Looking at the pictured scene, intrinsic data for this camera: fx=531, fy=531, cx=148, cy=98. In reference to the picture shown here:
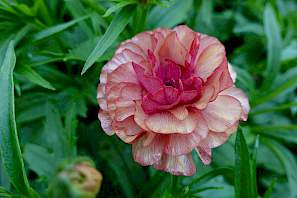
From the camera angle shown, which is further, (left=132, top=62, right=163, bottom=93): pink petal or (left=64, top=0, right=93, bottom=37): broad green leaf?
(left=64, top=0, right=93, bottom=37): broad green leaf

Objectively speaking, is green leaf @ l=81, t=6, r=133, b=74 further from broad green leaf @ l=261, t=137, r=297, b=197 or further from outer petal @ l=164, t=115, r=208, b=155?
broad green leaf @ l=261, t=137, r=297, b=197

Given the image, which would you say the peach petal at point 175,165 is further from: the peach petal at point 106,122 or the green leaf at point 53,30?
the green leaf at point 53,30

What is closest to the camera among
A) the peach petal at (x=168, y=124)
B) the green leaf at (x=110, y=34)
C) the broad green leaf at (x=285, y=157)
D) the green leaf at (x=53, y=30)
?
the peach petal at (x=168, y=124)

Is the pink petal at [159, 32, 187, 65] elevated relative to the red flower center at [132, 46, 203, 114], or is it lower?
elevated

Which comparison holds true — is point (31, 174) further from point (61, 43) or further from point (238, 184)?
point (238, 184)

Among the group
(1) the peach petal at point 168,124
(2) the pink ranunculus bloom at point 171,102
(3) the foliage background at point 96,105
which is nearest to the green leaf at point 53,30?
(3) the foliage background at point 96,105

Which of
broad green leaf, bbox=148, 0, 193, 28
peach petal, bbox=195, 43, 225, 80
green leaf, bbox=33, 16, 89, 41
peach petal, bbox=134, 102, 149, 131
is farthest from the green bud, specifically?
broad green leaf, bbox=148, 0, 193, 28

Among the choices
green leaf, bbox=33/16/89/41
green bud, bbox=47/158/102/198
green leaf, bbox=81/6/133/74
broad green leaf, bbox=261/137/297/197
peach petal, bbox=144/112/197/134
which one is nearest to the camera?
green bud, bbox=47/158/102/198
